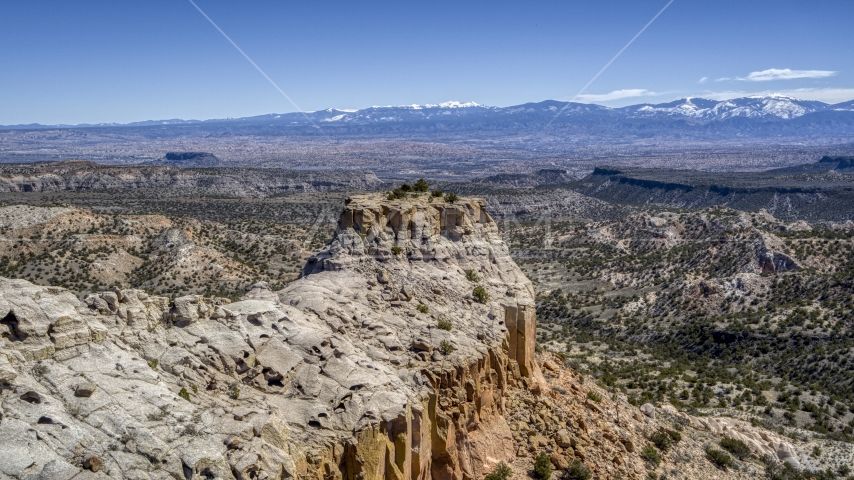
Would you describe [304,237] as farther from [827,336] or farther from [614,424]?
[614,424]

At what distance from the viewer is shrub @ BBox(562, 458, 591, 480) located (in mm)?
19000

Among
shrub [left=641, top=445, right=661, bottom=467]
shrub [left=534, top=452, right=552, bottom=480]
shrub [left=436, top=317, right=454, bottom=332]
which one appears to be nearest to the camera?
shrub [left=534, top=452, right=552, bottom=480]

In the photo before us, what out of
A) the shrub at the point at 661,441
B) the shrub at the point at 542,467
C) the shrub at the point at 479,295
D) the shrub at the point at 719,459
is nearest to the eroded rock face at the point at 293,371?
the shrub at the point at 479,295

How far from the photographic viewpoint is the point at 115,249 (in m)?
67.1

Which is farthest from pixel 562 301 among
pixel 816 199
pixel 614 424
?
pixel 816 199

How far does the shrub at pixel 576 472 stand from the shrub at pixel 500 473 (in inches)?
77.9

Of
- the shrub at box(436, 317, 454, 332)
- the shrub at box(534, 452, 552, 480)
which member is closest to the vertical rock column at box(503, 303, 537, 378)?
the shrub at box(436, 317, 454, 332)

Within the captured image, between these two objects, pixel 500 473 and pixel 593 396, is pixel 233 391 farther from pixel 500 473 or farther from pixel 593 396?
pixel 593 396

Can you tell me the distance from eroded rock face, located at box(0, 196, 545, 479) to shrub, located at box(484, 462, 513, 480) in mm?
271

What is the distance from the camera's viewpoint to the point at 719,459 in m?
25.1

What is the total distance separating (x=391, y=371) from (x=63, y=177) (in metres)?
153

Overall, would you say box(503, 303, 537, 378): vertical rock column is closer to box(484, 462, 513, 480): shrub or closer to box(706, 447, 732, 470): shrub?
box(484, 462, 513, 480): shrub

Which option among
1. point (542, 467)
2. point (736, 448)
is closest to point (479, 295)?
point (542, 467)

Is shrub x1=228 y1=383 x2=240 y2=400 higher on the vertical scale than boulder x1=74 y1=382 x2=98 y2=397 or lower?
lower
